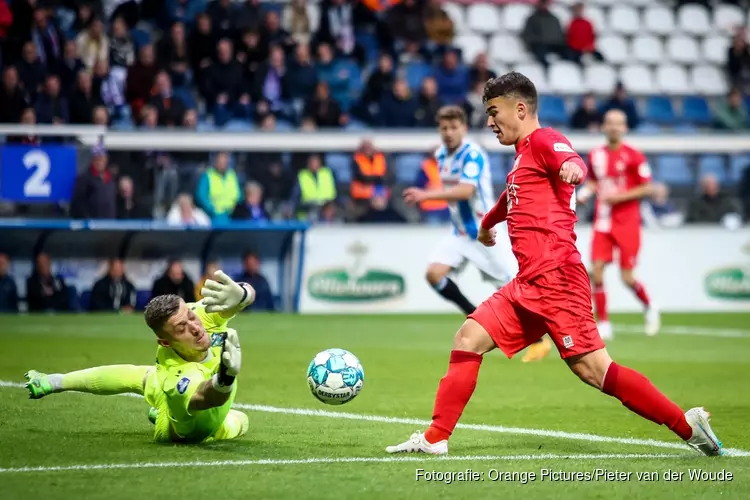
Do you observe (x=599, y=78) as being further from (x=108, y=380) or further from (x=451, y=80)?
(x=108, y=380)

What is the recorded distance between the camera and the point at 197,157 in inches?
693

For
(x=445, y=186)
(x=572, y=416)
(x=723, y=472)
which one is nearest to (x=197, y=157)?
(x=445, y=186)

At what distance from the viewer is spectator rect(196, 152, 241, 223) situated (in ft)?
57.1

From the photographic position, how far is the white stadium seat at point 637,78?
23438 mm

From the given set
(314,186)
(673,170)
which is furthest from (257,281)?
(673,170)

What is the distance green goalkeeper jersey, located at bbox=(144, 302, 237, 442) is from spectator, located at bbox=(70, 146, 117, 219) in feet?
35.1

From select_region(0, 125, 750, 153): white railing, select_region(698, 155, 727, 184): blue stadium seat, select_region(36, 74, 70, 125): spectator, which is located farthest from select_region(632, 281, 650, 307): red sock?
select_region(36, 74, 70, 125): spectator

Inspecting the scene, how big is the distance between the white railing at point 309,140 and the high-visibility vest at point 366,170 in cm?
35

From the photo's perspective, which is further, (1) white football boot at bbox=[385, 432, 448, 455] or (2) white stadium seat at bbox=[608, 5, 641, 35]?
(2) white stadium seat at bbox=[608, 5, 641, 35]

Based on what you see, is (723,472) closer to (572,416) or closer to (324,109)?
(572,416)

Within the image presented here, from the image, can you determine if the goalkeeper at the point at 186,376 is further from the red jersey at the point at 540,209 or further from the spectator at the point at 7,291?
the spectator at the point at 7,291

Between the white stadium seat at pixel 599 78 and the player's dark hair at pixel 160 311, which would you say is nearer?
the player's dark hair at pixel 160 311

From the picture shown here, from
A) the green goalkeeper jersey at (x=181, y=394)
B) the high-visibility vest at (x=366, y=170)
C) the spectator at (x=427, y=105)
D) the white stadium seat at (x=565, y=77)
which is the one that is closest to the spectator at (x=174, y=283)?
the high-visibility vest at (x=366, y=170)

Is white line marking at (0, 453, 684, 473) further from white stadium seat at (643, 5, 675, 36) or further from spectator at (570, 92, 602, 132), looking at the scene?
white stadium seat at (643, 5, 675, 36)
